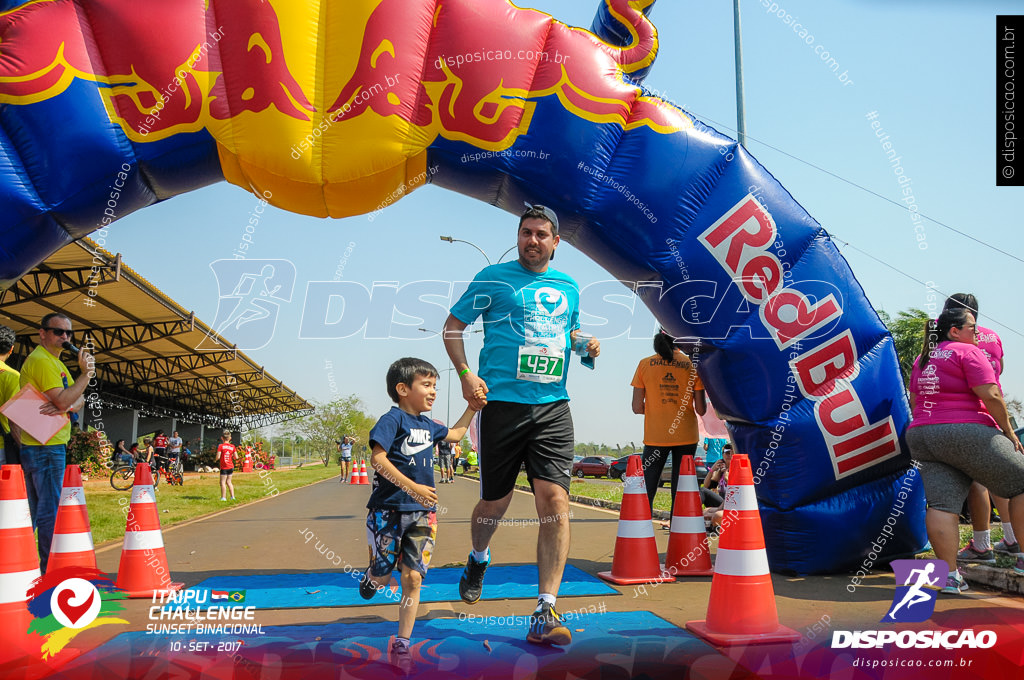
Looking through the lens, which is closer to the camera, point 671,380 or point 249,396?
point 671,380

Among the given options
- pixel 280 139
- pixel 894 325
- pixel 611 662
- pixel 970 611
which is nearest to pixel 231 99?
pixel 280 139

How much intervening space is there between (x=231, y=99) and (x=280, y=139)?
477 millimetres

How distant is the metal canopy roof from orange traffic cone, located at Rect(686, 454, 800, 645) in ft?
23.5

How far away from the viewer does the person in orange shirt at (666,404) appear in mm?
5742

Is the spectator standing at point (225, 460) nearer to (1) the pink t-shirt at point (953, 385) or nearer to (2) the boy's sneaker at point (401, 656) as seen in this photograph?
(2) the boy's sneaker at point (401, 656)

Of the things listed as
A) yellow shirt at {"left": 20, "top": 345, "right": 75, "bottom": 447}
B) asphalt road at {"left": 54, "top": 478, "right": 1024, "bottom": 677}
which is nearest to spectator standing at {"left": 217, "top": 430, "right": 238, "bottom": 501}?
asphalt road at {"left": 54, "top": 478, "right": 1024, "bottom": 677}

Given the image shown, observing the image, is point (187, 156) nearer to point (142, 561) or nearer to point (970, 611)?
point (142, 561)

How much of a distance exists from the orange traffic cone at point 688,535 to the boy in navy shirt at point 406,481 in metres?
2.26

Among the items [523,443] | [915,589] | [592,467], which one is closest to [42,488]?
[523,443]

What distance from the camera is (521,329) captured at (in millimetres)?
3744

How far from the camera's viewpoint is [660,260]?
512 cm

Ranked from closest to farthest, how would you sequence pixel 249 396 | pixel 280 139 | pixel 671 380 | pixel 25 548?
1. pixel 25 548
2. pixel 280 139
3. pixel 671 380
4. pixel 249 396

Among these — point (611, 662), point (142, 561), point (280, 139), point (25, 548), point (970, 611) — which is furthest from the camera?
point (280, 139)

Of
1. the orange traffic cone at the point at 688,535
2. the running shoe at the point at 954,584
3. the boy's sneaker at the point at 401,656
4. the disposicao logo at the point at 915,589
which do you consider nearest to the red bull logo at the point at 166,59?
the boy's sneaker at the point at 401,656
